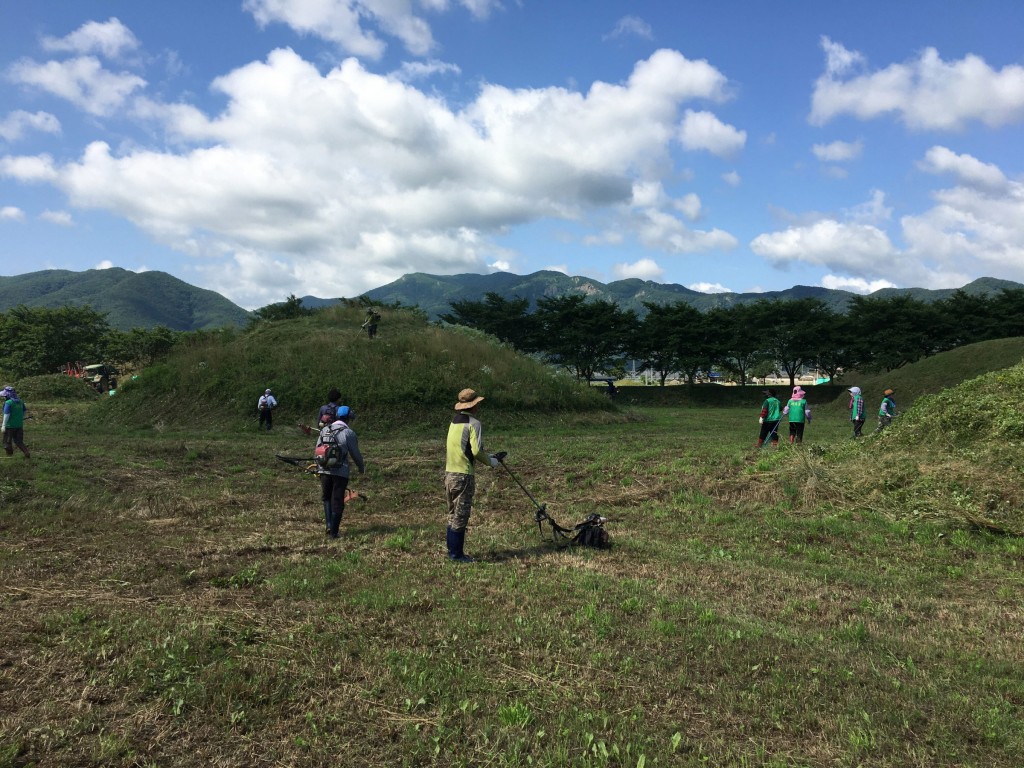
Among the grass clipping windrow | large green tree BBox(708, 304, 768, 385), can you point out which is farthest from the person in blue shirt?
large green tree BBox(708, 304, 768, 385)

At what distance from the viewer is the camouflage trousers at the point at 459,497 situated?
8188 mm

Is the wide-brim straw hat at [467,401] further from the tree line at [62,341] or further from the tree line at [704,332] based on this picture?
the tree line at [62,341]

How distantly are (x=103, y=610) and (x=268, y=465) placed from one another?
419 inches

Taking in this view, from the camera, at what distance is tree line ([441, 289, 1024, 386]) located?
182 feet

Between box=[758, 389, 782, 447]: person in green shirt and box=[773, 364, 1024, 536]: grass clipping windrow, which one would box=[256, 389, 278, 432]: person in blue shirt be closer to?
box=[758, 389, 782, 447]: person in green shirt

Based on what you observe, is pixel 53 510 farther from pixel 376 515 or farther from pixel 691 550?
pixel 691 550

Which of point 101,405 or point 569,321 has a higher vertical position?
point 569,321

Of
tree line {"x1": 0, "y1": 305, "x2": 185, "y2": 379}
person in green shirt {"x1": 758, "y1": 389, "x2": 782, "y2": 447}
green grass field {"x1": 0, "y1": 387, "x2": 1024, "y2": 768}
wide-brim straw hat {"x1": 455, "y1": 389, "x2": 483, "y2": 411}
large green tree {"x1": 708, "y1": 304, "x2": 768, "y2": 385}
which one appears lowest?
green grass field {"x1": 0, "y1": 387, "x2": 1024, "y2": 768}

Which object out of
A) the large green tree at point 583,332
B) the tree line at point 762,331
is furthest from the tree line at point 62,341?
the tree line at point 762,331

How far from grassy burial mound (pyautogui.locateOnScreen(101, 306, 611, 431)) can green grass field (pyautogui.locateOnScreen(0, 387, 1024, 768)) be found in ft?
51.4

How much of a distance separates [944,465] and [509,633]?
10121mm

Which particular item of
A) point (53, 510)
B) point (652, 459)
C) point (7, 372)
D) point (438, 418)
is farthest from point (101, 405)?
point (7, 372)

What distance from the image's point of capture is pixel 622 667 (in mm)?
4977

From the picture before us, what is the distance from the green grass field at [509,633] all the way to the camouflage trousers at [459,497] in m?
0.61
